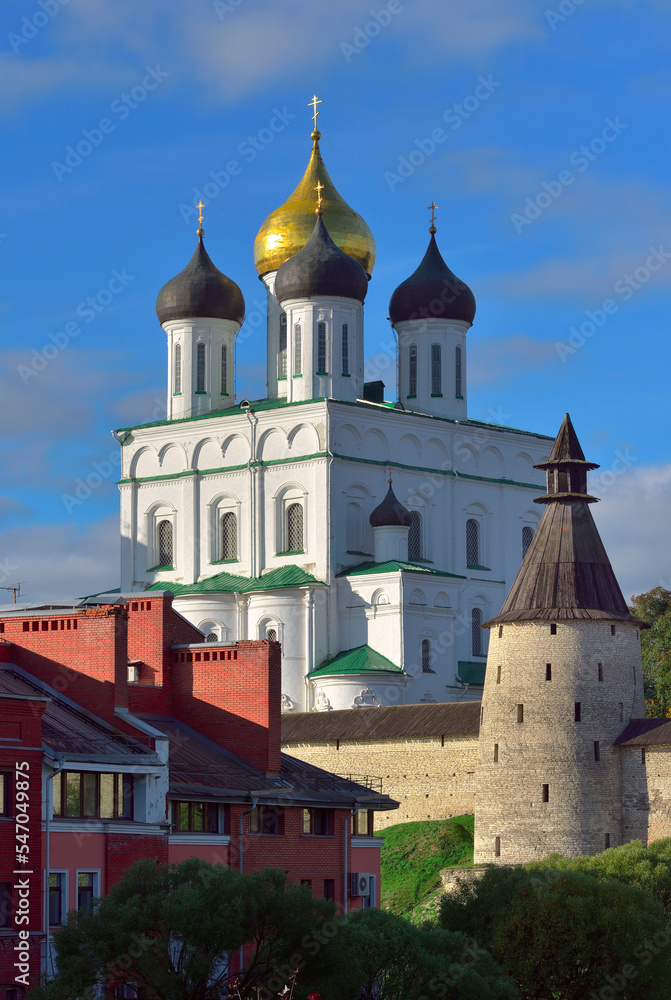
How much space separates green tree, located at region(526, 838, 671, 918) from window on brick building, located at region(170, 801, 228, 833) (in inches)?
241

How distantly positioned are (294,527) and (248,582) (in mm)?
1935

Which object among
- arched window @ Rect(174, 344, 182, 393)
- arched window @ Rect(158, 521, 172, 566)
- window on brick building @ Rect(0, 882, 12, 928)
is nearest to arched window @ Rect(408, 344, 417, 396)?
arched window @ Rect(174, 344, 182, 393)

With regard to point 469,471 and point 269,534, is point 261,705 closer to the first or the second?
point 269,534

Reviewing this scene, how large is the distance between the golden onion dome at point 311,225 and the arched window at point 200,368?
3.37 meters

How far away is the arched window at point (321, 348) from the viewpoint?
174 feet

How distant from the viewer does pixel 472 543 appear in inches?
2181

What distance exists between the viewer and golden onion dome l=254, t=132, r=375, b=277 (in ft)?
188

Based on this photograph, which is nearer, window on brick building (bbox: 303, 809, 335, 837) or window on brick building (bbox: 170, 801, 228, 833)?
window on brick building (bbox: 170, 801, 228, 833)

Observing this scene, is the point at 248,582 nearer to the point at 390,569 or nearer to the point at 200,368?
the point at 390,569

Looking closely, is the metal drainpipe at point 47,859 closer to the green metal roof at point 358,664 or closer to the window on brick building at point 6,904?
the window on brick building at point 6,904

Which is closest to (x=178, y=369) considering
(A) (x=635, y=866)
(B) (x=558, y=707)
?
(B) (x=558, y=707)

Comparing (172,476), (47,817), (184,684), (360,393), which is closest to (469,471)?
(360,393)

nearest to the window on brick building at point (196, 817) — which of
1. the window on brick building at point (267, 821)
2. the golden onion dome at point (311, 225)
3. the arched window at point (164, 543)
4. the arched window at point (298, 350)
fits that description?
the window on brick building at point (267, 821)

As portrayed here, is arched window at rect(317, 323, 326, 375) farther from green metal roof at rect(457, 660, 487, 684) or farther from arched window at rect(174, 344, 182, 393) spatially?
green metal roof at rect(457, 660, 487, 684)
